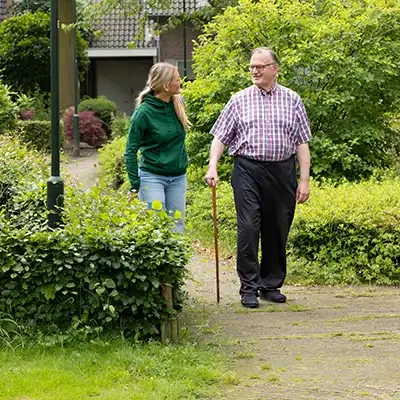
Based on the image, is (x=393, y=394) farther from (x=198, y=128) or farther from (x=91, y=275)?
(x=198, y=128)

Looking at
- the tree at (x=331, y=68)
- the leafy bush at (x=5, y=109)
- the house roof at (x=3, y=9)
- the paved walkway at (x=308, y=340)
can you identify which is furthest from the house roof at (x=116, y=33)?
the paved walkway at (x=308, y=340)

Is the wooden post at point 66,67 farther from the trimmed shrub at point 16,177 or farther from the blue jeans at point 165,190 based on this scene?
the blue jeans at point 165,190

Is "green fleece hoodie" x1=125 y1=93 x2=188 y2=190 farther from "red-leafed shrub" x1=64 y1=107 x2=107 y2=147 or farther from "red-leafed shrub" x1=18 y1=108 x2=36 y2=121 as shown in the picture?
"red-leafed shrub" x1=64 y1=107 x2=107 y2=147

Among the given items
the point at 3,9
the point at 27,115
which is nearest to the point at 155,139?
the point at 27,115

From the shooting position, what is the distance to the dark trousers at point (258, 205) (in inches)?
290

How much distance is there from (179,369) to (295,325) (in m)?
1.54

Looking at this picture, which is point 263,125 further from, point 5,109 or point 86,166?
point 86,166

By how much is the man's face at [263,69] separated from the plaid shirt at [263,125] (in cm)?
8

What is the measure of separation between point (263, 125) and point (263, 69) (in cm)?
42

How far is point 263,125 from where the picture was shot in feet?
24.0

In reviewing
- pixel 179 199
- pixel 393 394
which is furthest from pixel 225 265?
pixel 393 394

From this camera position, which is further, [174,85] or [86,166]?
[86,166]

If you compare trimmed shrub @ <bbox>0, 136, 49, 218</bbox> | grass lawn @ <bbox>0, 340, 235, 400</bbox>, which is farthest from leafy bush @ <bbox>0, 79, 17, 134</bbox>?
grass lawn @ <bbox>0, 340, 235, 400</bbox>

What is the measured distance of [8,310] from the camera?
601 cm
